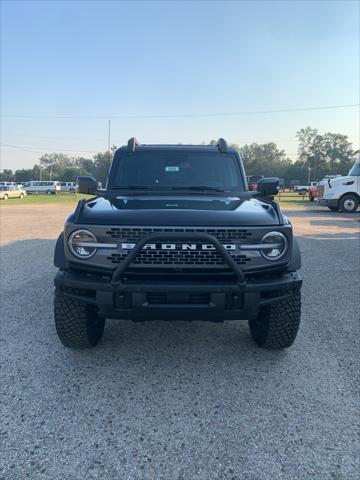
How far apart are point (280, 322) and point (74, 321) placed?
167 centimetres

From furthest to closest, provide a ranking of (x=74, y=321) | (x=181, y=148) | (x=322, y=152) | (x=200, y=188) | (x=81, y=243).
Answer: (x=322, y=152) < (x=181, y=148) < (x=200, y=188) < (x=74, y=321) < (x=81, y=243)

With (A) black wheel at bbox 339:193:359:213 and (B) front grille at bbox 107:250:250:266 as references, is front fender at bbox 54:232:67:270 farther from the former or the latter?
(A) black wheel at bbox 339:193:359:213

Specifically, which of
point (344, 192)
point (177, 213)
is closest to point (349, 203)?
point (344, 192)

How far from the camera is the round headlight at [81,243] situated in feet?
9.90

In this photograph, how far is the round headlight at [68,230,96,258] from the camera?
3.02 meters

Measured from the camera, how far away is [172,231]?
116 inches

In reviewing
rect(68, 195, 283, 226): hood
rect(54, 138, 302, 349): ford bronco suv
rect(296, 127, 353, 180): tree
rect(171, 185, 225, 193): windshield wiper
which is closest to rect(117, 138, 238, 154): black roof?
rect(171, 185, 225, 193): windshield wiper

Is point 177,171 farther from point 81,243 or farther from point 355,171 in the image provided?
point 355,171

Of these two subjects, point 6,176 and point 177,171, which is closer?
point 177,171

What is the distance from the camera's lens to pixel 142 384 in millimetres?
3086

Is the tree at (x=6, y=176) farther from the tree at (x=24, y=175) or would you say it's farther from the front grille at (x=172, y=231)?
the front grille at (x=172, y=231)

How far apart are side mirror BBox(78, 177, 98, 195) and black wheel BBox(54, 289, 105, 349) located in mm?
1597

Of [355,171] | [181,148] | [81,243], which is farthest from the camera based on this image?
[355,171]

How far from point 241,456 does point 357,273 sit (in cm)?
535
